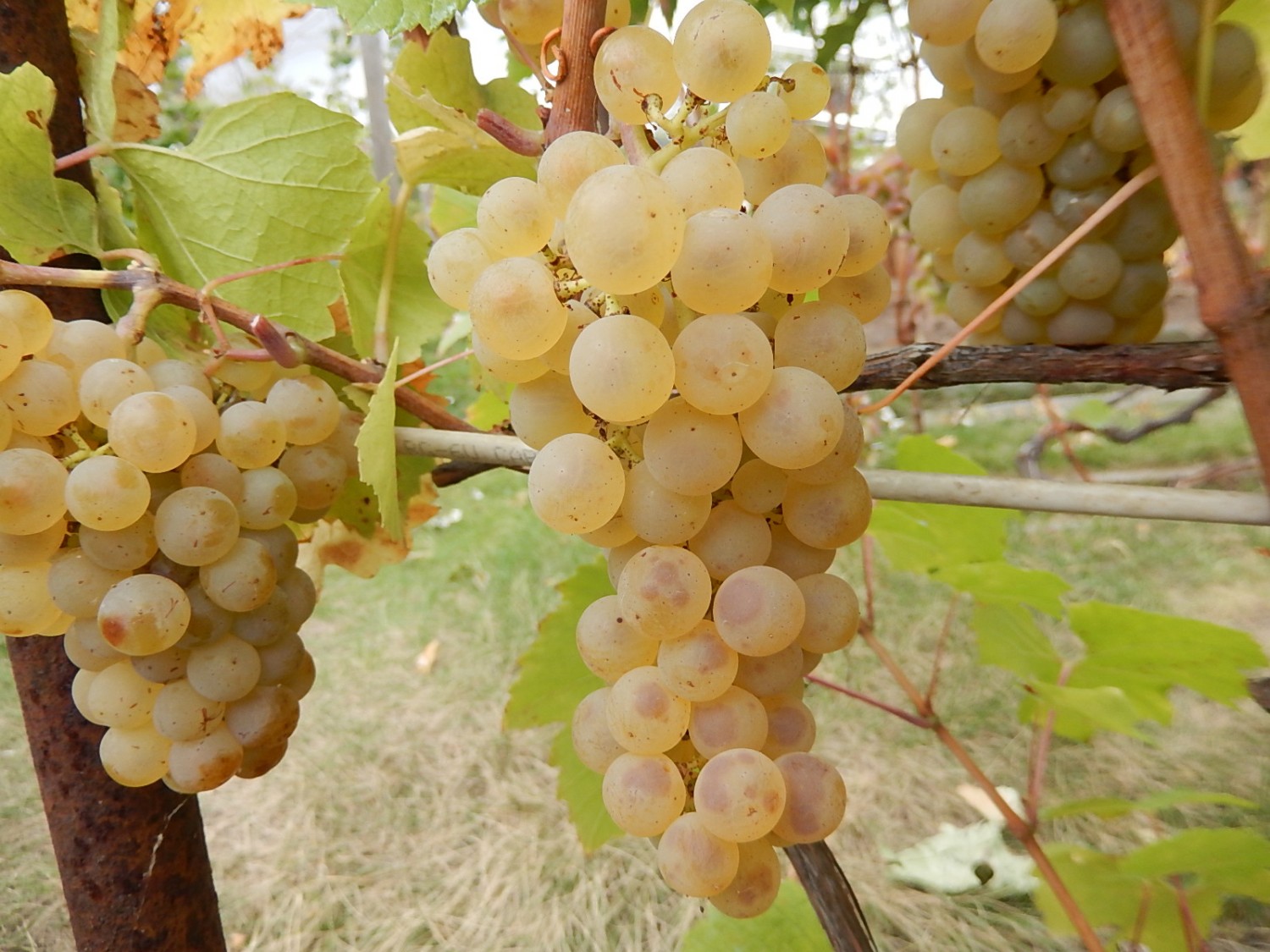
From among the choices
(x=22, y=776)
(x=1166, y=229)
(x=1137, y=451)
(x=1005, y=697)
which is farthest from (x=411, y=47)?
(x=1137, y=451)

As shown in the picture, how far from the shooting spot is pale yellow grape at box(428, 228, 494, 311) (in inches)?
11.3

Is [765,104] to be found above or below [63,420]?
above

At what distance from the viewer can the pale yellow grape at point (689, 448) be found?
26 centimetres

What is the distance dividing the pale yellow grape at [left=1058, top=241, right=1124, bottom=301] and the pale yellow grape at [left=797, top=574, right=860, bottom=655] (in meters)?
0.18

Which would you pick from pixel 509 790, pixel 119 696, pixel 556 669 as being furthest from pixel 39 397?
pixel 509 790

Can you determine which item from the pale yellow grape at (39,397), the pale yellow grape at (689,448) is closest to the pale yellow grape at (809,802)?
the pale yellow grape at (689,448)

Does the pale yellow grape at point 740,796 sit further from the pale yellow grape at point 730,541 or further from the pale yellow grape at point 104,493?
the pale yellow grape at point 104,493

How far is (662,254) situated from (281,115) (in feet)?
0.92

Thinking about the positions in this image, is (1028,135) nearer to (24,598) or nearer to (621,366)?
(621,366)

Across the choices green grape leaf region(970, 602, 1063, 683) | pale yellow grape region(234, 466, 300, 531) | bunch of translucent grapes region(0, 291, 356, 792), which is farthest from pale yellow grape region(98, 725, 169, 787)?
green grape leaf region(970, 602, 1063, 683)

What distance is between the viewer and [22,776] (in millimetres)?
862

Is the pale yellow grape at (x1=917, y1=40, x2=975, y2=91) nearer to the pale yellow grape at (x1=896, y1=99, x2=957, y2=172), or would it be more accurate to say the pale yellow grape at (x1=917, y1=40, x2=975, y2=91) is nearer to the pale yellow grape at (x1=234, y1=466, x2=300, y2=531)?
the pale yellow grape at (x1=896, y1=99, x2=957, y2=172)

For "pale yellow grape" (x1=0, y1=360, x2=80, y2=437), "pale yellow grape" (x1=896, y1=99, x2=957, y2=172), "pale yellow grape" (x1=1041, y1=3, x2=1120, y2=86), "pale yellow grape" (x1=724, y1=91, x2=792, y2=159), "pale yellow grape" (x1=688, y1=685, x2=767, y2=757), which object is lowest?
"pale yellow grape" (x1=0, y1=360, x2=80, y2=437)

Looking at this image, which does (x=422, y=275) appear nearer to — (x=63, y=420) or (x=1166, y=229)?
(x=63, y=420)
